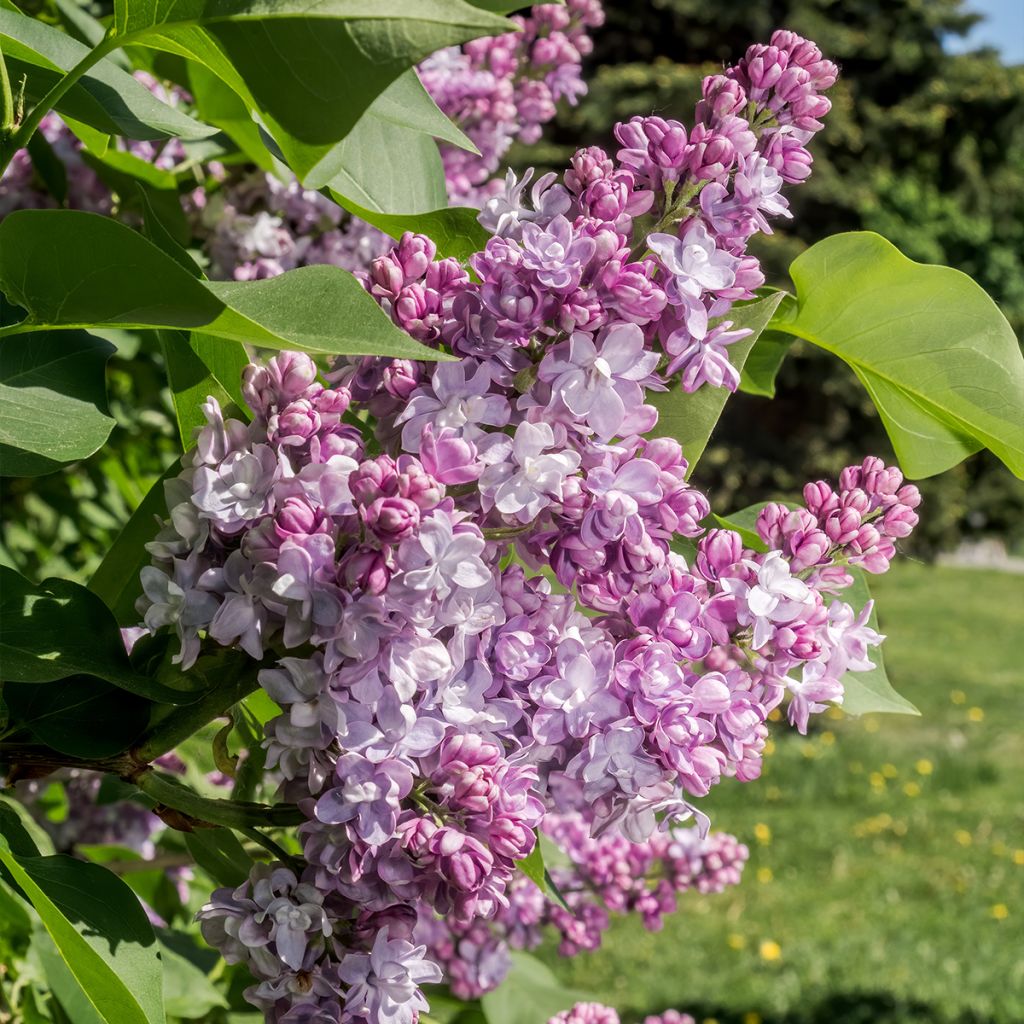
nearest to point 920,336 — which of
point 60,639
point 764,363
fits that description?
point 764,363

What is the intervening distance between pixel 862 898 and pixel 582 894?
168 inches

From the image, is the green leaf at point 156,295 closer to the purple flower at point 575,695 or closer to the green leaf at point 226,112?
the purple flower at point 575,695

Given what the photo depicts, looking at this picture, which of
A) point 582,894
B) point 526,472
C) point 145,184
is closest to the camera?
point 526,472

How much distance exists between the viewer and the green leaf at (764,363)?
1.00m

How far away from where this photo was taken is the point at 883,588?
1390 centimetres

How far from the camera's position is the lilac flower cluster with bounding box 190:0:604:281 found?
Answer: 1.69 metres

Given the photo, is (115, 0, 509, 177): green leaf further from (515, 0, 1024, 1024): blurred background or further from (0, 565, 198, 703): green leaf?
(515, 0, 1024, 1024): blurred background

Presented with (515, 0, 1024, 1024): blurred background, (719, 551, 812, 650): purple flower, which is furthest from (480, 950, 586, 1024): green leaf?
(515, 0, 1024, 1024): blurred background

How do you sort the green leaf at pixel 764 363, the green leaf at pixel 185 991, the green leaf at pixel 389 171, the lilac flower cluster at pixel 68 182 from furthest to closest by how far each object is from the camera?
the lilac flower cluster at pixel 68 182 < the green leaf at pixel 185 991 < the green leaf at pixel 764 363 < the green leaf at pixel 389 171

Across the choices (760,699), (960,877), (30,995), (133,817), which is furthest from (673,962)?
(760,699)

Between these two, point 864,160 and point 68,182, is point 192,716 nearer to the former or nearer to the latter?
point 68,182

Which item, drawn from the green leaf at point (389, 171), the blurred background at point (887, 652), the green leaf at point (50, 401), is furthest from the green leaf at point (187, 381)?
the blurred background at point (887, 652)

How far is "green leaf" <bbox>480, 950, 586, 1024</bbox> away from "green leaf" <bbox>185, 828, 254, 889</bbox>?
0.73m

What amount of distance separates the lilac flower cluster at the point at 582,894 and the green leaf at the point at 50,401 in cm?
89
